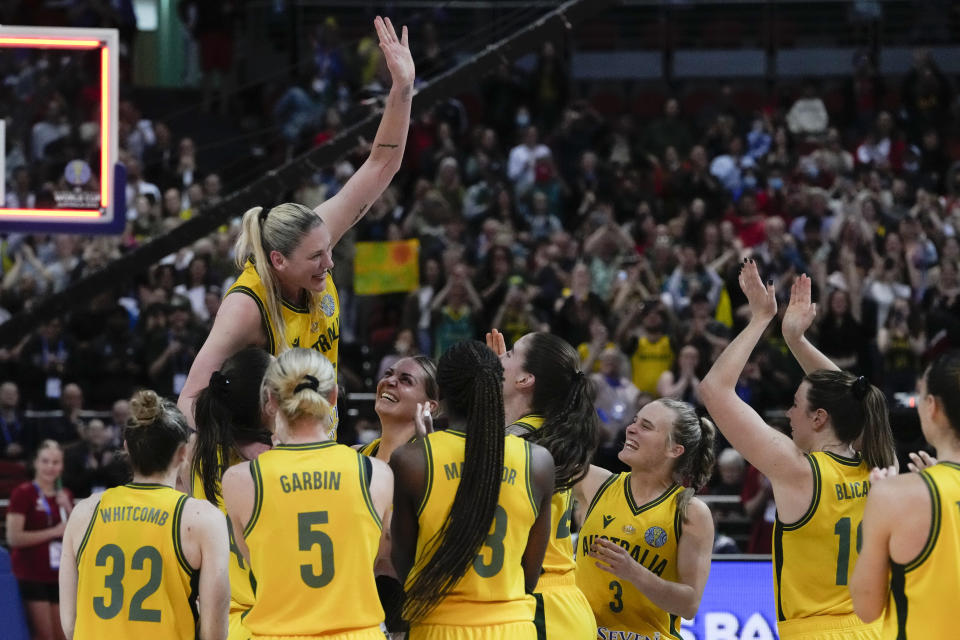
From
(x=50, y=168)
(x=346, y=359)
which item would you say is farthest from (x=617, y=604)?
(x=346, y=359)

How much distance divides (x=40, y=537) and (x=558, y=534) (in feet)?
18.9

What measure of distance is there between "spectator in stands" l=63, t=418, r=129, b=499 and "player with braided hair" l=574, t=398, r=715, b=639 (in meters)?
6.26

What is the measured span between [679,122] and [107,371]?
802 cm

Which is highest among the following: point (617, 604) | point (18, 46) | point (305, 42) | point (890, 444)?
point (305, 42)

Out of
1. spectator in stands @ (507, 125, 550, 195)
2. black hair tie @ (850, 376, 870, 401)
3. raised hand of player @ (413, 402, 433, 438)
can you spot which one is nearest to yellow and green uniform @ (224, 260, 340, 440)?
raised hand of player @ (413, 402, 433, 438)

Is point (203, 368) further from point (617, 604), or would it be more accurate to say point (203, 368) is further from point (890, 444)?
point (890, 444)

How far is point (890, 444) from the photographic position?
512 cm

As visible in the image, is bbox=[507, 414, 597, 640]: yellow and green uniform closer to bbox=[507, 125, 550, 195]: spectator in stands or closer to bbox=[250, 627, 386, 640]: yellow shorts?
bbox=[250, 627, 386, 640]: yellow shorts

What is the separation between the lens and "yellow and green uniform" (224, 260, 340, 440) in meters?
5.32

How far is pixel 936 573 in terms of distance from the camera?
3908mm

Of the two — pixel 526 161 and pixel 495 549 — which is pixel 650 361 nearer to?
pixel 526 161

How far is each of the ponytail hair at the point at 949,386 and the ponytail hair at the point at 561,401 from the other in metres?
1.47

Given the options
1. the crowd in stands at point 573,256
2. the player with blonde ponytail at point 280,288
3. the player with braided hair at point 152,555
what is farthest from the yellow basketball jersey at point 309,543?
the crowd in stands at point 573,256

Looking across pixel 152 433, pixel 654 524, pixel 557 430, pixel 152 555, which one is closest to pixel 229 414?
pixel 152 433
